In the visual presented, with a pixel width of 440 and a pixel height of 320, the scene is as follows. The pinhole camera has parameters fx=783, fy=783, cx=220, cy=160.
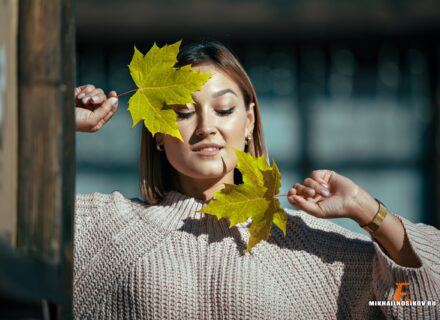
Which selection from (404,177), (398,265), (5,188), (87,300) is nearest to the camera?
(5,188)

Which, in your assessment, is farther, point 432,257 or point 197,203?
point 197,203

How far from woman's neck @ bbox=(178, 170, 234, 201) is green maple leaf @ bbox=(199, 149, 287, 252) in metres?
0.18

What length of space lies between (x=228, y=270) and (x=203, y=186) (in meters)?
0.23

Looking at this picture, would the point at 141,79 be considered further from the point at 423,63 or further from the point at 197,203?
the point at 423,63

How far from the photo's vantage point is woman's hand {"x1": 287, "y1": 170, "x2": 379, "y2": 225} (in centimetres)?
147

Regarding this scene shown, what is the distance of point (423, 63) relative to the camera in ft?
13.3

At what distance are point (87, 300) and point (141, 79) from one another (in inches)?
18.7

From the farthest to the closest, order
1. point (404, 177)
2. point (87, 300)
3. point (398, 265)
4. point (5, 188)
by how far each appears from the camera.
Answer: point (404, 177), point (87, 300), point (398, 265), point (5, 188)

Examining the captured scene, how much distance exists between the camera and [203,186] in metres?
1.71

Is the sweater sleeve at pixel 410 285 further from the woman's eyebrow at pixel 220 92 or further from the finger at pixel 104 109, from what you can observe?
the finger at pixel 104 109

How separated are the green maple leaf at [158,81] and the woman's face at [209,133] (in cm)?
11

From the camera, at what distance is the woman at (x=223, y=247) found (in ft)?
4.90

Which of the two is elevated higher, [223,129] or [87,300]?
[223,129]

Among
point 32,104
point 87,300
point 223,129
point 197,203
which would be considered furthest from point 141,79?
point 32,104
